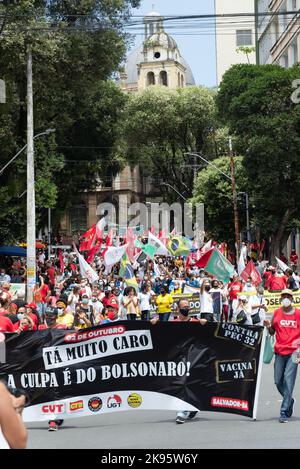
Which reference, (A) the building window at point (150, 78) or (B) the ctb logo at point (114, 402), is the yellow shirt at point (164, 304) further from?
(A) the building window at point (150, 78)

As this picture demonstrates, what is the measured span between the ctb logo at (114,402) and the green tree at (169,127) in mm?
65072

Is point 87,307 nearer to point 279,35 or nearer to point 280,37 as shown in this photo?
point 280,37

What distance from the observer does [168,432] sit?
10508 millimetres

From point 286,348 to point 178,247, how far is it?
27.3 metres

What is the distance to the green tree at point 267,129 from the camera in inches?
1672

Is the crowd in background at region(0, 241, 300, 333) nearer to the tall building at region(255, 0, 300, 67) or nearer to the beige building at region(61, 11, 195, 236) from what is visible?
the tall building at region(255, 0, 300, 67)

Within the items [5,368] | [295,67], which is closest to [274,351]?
[5,368]

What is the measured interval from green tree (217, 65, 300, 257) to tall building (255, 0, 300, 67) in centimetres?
530

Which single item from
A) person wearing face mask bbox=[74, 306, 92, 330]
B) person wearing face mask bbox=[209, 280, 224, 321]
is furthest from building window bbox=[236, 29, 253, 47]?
person wearing face mask bbox=[74, 306, 92, 330]

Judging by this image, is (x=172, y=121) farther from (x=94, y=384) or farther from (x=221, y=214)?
(x=94, y=384)

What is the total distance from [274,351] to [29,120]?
22718 mm

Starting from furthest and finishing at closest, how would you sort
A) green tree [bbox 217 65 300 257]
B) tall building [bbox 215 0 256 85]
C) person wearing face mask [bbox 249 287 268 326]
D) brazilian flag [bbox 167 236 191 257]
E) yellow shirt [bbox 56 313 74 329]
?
1. tall building [bbox 215 0 256 85]
2. green tree [bbox 217 65 300 257]
3. brazilian flag [bbox 167 236 191 257]
4. person wearing face mask [bbox 249 287 268 326]
5. yellow shirt [bbox 56 313 74 329]

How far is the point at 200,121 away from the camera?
251ft

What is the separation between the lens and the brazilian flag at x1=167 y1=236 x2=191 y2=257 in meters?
38.6
